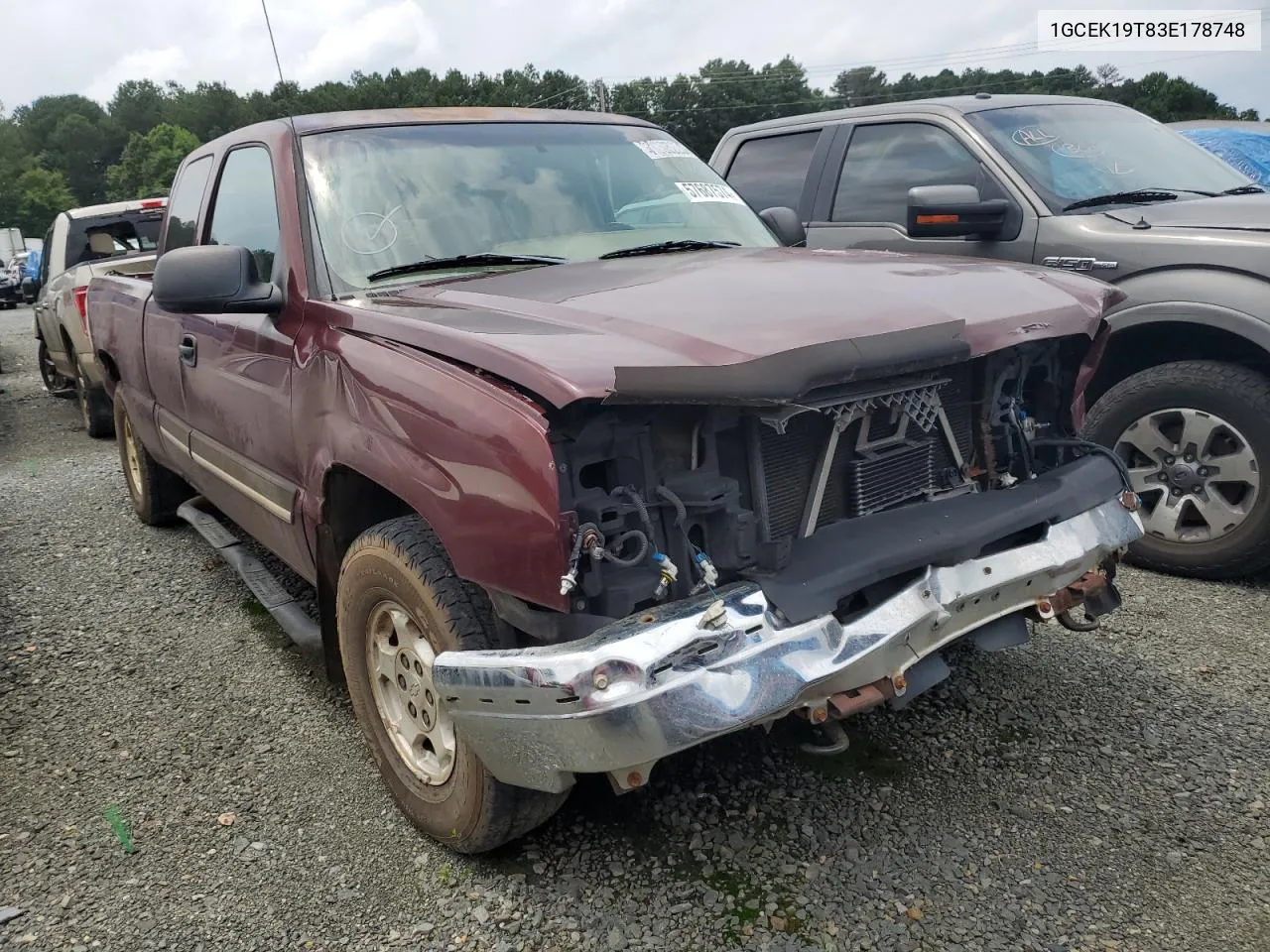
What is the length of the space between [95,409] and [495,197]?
633cm

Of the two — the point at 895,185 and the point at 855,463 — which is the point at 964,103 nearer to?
the point at 895,185

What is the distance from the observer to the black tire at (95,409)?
318 inches

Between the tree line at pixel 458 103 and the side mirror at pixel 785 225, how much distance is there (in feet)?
73.2

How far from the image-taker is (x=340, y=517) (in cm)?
286

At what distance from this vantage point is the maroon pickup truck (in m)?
2.02

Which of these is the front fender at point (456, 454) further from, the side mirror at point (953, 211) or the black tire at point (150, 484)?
the black tire at point (150, 484)

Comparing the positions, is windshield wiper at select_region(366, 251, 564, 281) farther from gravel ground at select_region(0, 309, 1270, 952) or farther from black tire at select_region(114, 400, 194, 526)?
black tire at select_region(114, 400, 194, 526)

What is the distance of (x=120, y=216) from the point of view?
8.84 m

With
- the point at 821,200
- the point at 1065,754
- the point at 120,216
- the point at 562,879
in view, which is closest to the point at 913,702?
the point at 1065,754

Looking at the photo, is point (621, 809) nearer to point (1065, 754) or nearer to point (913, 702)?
point (913, 702)

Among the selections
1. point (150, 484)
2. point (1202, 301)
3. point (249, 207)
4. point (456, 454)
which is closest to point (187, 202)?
point (249, 207)

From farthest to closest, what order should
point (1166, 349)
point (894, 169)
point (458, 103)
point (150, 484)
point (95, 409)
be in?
1. point (458, 103)
2. point (95, 409)
3. point (150, 484)
4. point (894, 169)
5. point (1166, 349)

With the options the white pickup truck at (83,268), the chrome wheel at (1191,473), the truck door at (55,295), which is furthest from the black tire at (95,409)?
the chrome wheel at (1191,473)

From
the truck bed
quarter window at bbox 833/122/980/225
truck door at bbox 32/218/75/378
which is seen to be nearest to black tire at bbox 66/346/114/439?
truck door at bbox 32/218/75/378
